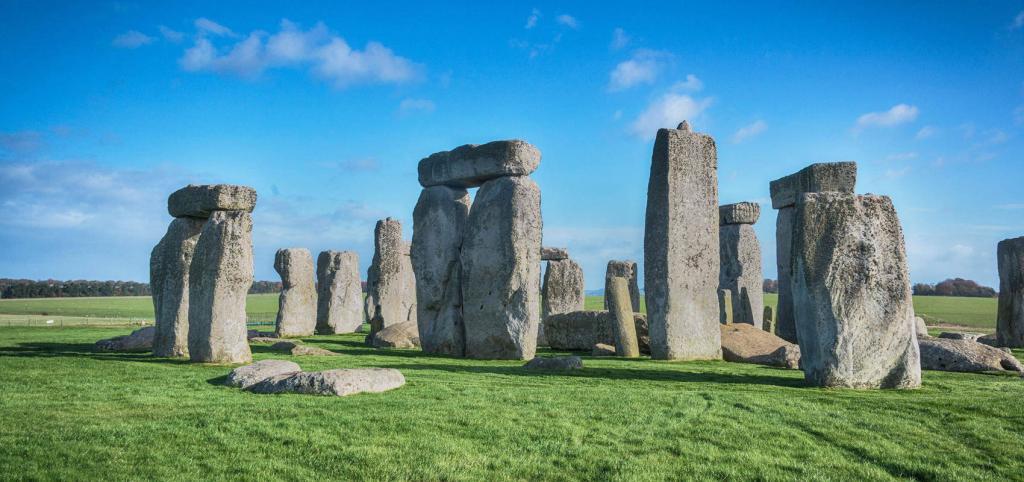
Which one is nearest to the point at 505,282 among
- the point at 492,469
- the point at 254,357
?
the point at 254,357

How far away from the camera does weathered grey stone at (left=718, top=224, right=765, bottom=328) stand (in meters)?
19.7

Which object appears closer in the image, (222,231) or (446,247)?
(222,231)

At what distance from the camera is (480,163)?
45.2 ft

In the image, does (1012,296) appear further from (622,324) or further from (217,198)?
(217,198)

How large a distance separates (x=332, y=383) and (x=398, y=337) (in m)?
8.53

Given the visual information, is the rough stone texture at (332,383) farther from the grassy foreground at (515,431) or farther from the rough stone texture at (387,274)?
the rough stone texture at (387,274)

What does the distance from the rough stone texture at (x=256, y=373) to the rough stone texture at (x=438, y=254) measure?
5.84 meters

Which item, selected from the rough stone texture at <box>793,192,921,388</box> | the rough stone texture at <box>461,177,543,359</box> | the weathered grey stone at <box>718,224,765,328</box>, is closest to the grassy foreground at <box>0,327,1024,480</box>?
the rough stone texture at <box>793,192,921,388</box>

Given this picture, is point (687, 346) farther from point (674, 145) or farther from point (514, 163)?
point (514, 163)

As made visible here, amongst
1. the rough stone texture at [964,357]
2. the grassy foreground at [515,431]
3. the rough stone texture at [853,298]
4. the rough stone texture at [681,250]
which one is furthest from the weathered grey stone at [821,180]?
the grassy foreground at [515,431]

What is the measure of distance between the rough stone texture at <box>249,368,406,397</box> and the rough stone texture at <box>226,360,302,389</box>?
0.21m

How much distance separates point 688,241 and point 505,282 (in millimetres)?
3270

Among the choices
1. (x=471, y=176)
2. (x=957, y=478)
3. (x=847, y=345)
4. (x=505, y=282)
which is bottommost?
(x=957, y=478)

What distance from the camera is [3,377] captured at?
28.8 feet
